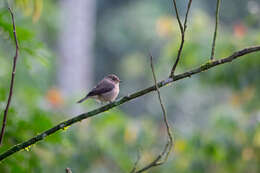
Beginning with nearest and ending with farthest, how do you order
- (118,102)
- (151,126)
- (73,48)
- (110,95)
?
(118,102)
(110,95)
(151,126)
(73,48)

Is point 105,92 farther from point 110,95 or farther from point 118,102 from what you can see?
point 118,102

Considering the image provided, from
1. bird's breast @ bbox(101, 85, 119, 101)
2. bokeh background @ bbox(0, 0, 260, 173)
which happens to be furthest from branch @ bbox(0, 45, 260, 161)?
bird's breast @ bbox(101, 85, 119, 101)

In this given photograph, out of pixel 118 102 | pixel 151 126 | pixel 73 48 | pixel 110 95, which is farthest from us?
pixel 73 48

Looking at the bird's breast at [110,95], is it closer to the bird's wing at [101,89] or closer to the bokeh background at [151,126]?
the bird's wing at [101,89]

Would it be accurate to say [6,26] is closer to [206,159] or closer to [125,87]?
[206,159]

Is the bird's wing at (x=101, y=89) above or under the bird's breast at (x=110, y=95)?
above

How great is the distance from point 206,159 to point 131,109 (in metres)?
14.8

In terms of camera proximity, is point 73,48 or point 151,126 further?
point 73,48

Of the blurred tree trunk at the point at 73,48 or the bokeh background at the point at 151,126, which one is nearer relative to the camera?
the bokeh background at the point at 151,126

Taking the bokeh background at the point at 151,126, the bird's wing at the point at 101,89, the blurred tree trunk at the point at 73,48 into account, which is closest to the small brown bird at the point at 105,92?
the bird's wing at the point at 101,89

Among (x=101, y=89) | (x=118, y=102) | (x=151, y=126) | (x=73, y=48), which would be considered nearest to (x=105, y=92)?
(x=101, y=89)

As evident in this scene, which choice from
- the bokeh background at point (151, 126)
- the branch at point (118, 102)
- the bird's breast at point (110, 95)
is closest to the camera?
the branch at point (118, 102)

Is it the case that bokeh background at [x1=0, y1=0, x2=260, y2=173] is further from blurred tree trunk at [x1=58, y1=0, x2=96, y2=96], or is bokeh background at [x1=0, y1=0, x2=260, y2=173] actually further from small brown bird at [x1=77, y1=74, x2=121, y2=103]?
blurred tree trunk at [x1=58, y1=0, x2=96, y2=96]

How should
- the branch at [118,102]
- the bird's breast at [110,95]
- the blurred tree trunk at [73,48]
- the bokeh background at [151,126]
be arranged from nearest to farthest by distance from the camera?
the branch at [118,102]
the bokeh background at [151,126]
the bird's breast at [110,95]
the blurred tree trunk at [73,48]
